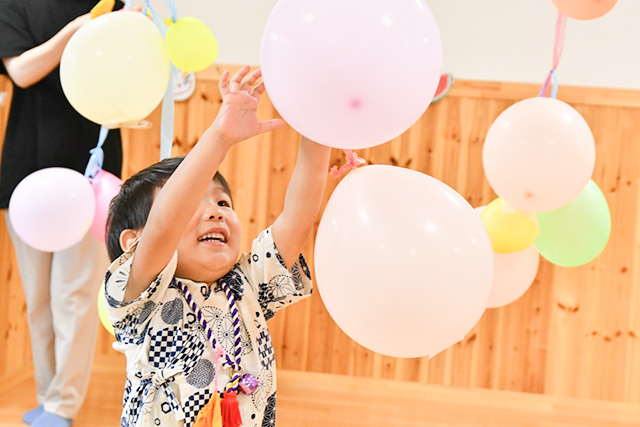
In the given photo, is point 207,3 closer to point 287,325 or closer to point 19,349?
point 287,325

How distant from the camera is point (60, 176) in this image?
4.88ft

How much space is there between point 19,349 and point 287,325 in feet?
3.33

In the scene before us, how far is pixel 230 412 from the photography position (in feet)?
3.07

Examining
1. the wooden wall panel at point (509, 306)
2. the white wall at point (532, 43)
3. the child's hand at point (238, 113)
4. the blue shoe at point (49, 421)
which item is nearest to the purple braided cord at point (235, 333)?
the child's hand at point (238, 113)

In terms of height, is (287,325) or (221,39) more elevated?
(221,39)

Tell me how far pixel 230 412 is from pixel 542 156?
2.53 feet

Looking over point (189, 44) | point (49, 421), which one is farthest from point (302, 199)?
point (49, 421)

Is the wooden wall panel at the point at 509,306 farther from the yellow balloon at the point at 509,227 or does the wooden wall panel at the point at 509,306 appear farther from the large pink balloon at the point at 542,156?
the large pink balloon at the point at 542,156

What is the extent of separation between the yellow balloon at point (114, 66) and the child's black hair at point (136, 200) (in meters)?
0.25

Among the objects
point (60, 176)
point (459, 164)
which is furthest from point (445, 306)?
point (459, 164)

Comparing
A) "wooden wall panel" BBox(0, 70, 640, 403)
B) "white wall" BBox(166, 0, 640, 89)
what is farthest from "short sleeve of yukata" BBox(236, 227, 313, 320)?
"white wall" BBox(166, 0, 640, 89)

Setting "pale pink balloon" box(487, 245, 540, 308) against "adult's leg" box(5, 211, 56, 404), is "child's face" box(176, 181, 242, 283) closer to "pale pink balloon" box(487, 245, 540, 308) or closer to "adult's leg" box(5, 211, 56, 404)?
"pale pink balloon" box(487, 245, 540, 308)

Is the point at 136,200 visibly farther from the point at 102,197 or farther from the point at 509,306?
the point at 509,306

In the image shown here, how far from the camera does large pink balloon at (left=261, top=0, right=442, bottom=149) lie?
707mm
